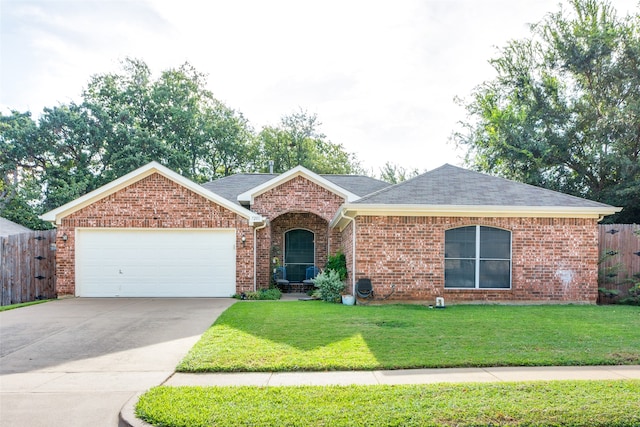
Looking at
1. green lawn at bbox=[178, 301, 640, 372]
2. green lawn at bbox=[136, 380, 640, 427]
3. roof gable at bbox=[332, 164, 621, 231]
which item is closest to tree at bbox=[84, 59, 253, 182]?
roof gable at bbox=[332, 164, 621, 231]

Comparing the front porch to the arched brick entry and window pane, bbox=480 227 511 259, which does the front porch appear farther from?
window pane, bbox=480 227 511 259

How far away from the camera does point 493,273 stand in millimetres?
12375

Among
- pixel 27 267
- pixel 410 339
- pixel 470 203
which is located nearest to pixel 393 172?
pixel 470 203

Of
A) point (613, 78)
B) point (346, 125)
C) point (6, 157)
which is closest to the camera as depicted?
point (613, 78)

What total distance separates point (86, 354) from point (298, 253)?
443 inches

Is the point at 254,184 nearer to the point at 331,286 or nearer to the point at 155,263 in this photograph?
the point at 155,263

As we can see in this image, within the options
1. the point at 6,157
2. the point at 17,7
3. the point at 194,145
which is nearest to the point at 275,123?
the point at 194,145

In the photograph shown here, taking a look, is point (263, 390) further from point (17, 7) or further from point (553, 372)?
point (17, 7)

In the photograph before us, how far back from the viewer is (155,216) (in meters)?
14.1

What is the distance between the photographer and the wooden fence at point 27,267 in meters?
13.4

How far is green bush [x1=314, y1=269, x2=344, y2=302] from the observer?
43.5ft

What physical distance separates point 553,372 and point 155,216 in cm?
1164

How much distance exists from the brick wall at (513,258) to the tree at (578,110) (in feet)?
33.3

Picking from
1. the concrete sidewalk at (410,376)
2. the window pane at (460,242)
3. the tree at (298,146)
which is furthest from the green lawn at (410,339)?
the tree at (298,146)
